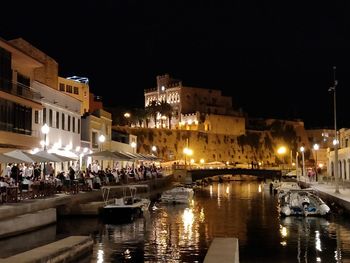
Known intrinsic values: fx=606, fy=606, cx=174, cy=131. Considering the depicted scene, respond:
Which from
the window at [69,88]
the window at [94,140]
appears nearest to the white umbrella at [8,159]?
the window at [94,140]

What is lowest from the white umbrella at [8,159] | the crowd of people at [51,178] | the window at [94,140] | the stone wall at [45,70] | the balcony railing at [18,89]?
the crowd of people at [51,178]

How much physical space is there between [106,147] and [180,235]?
43715 mm

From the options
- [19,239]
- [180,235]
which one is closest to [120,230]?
[180,235]

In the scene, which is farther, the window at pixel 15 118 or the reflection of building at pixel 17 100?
the reflection of building at pixel 17 100

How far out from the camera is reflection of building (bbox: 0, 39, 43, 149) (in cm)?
4341

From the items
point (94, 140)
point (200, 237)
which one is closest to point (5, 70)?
point (200, 237)

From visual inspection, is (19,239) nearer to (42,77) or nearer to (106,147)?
(42,77)

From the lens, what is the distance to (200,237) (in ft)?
105

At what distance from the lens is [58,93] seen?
185ft

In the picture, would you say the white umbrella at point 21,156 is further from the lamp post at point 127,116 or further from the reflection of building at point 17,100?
the lamp post at point 127,116

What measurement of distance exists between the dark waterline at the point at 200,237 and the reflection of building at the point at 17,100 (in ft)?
32.1

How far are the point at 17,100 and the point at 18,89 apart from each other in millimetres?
1536

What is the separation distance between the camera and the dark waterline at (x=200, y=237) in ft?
84.2

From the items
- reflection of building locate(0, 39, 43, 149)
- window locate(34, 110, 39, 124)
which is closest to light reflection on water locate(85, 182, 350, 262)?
reflection of building locate(0, 39, 43, 149)
